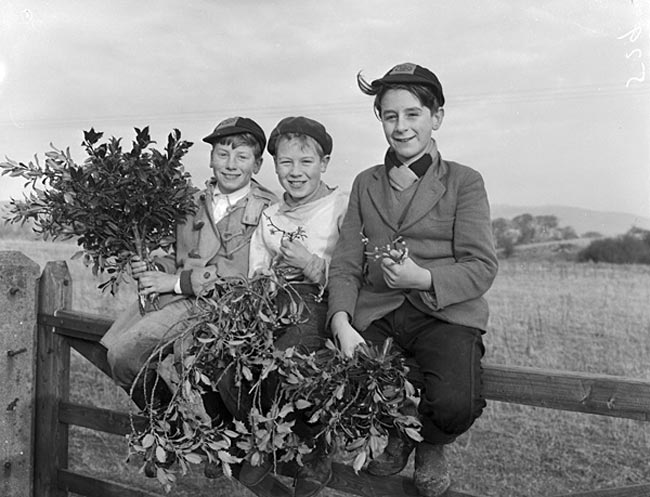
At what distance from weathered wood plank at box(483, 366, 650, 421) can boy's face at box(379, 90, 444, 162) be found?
2.57 ft

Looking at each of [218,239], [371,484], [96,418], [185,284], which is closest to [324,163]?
[218,239]

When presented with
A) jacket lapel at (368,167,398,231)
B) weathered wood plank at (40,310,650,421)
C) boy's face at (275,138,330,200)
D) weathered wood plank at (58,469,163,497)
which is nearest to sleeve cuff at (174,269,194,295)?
boy's face at (275,138,330,200)

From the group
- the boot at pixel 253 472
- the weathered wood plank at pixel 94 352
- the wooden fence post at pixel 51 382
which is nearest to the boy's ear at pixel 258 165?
the boot at pixel 253 472

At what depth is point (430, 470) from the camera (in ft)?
8.11

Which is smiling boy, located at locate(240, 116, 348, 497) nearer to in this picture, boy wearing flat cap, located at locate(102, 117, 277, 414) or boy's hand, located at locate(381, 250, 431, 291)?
boy wearing flat cap, located at locate(102, 117, 277, 414)

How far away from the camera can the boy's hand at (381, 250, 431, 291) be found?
2.27 meters

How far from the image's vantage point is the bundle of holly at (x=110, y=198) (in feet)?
8.98

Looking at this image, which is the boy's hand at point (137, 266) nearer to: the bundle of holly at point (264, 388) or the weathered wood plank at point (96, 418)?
the bundle of holly at point (264, 388)

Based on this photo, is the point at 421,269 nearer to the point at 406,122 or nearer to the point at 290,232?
the point at 406,122

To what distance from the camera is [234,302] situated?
2479mm

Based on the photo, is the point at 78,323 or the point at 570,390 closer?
the point at 570,390

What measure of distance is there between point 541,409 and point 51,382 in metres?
4.80

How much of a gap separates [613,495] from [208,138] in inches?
77.7

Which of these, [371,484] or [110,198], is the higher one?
[110,198]
